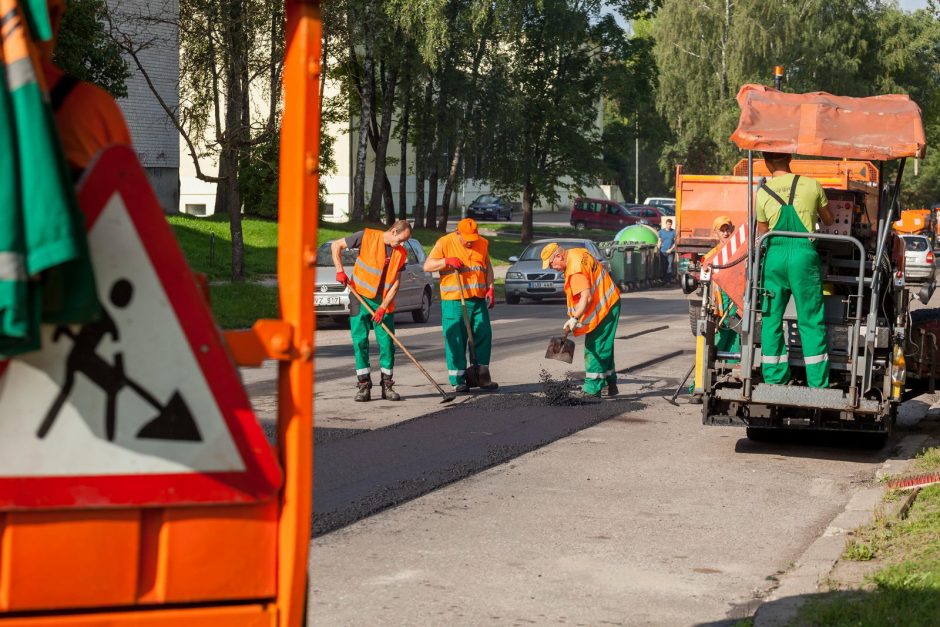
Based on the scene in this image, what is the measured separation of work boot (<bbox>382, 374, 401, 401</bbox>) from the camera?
41.3 feet

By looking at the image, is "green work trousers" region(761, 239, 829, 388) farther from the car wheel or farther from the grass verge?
the car wheel

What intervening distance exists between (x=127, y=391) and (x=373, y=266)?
10.3 meters

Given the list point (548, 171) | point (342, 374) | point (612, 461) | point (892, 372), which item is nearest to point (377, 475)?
point (612, 461)

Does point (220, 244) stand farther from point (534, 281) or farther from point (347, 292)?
point (347, 292)

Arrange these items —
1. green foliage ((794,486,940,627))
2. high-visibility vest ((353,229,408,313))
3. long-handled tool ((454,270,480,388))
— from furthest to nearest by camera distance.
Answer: long-handled tool ((454,270,480,388)) → high-visibility vest ((353,229,408,313)) → green foliage ((794,486,940,627))

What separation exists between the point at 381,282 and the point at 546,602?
7113mm

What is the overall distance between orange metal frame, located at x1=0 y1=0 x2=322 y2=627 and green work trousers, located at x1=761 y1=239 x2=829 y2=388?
716 cm

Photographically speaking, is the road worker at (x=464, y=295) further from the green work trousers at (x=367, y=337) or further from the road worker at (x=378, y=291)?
the green work trousers at (x=367, y=337)

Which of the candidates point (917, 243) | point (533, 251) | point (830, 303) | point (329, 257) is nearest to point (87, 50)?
point (329, 257)

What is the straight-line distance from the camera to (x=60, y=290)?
2.32 meters

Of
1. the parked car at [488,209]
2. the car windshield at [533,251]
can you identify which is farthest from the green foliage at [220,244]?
the parked car at [488,209]

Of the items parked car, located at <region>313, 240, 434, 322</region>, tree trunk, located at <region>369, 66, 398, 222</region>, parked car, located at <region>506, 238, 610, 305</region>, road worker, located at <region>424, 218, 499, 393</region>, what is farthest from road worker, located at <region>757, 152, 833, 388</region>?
tree trunk, located at <region>369, 66, 398, 222</region>

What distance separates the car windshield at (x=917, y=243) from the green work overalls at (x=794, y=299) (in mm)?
33927

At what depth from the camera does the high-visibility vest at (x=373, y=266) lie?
41.5 ft
